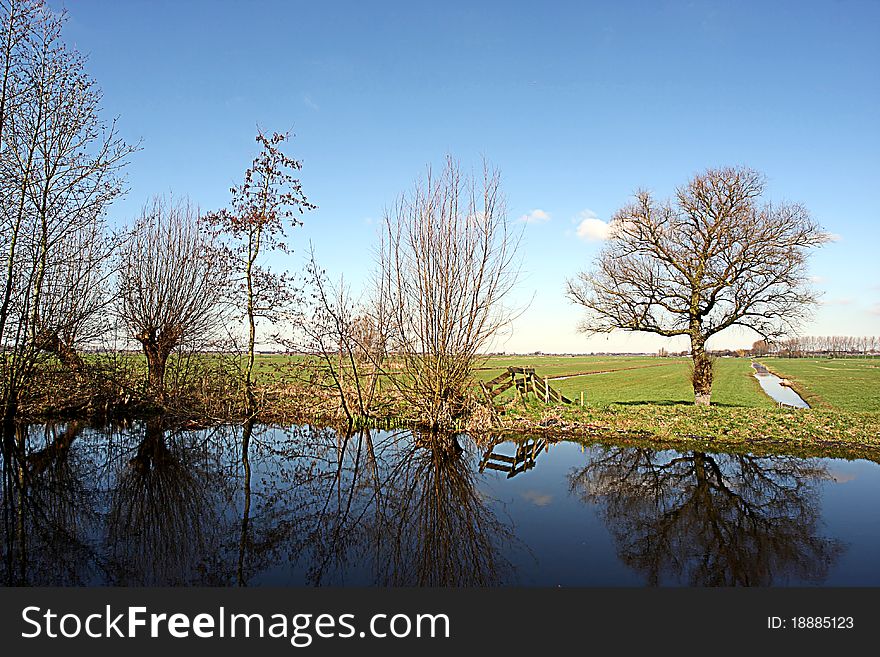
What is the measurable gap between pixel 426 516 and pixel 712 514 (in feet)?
11.5

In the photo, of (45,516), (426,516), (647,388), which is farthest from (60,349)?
(647,388)

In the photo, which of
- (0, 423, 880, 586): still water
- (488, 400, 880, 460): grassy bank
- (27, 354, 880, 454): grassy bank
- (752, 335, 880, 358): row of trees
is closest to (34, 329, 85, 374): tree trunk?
(27, 354, 880, 454): grassy bank

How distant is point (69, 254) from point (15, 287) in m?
2.99

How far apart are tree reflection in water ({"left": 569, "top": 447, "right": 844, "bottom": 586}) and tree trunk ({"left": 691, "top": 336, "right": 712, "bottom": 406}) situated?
888cm

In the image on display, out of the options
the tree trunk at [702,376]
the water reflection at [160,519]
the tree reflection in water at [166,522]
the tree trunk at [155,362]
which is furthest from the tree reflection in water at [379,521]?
the tree trunk at [702,376]

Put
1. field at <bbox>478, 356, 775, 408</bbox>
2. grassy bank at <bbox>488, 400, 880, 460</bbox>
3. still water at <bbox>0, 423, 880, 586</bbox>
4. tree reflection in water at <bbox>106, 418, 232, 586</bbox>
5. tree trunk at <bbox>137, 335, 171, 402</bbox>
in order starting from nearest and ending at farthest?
tree reflection in water at <bbox>106, 418, 232, 586</bbox>, still water at <bbox>0, 423, 880, 586</bbox>, grassy bank at <bbox>488, 400, 880, 460</bbox>, tree trunk at <bbox>137, 335, 171, 402</bbox>, field at <bbox>478, 356, 775, 408</bbox>

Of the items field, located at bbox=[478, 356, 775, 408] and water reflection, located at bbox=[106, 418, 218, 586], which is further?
field, located at bbox=[478, 356, 775, 408]

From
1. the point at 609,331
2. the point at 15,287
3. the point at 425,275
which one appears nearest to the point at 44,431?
the point at 15,287

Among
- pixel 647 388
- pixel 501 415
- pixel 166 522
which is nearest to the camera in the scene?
pixel 166 522

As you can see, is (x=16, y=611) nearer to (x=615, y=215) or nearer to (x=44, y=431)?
(x=44, y=431)

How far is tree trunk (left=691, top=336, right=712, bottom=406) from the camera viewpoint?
18625 millimetres

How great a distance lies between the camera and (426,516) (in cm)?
657

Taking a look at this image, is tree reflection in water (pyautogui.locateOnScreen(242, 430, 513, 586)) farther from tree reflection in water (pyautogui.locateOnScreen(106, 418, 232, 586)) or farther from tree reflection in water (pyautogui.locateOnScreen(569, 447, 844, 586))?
tree reflection in water (pyautogui.locateOnScreen(569, 447, 844, 586))

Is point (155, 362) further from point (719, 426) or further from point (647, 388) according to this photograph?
point (647, 388)
